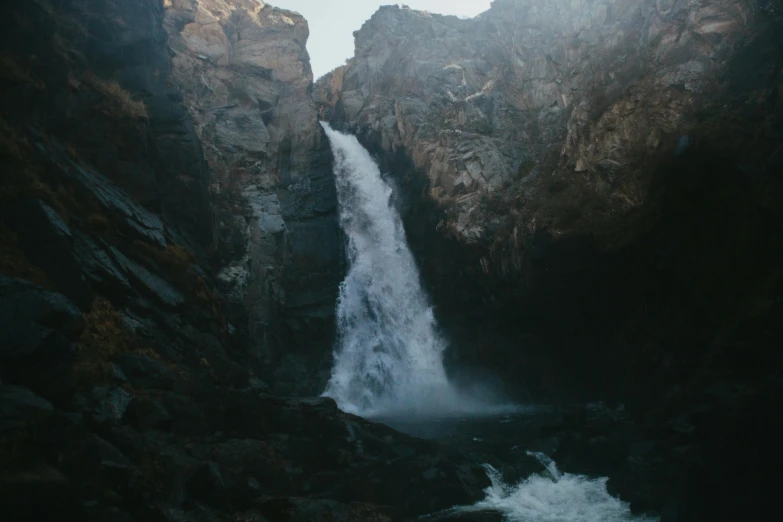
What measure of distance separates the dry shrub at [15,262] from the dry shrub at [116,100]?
28.3 ft

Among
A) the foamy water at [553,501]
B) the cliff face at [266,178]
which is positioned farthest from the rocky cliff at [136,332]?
the foamy water at [553,501]

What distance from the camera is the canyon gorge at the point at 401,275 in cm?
1263

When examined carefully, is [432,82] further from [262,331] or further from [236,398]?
[236,398]

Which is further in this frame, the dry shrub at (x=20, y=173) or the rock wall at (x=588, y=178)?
the rock wall at (x=588, y=178)

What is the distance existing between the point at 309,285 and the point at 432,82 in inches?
747

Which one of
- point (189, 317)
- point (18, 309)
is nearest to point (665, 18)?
point (189, 317)

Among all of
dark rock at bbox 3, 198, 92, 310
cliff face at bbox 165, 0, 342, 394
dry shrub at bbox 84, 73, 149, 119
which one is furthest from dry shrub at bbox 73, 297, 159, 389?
cliff face at bbox 165, 0, 342, 394

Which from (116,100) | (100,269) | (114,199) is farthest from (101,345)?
(116,100)

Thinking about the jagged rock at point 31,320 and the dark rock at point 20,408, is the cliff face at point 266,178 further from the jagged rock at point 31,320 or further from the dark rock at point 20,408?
the dark rock at point 20,408

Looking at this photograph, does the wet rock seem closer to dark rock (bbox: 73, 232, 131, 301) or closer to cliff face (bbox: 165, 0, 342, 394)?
dark rock (bbox: 73, 232, 131, 301)

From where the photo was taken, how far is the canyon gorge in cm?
1263

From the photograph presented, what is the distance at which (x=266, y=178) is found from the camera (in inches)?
1433

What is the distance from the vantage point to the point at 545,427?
22.0 meters

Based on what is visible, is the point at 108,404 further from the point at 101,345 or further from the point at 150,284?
the point at 150,284
